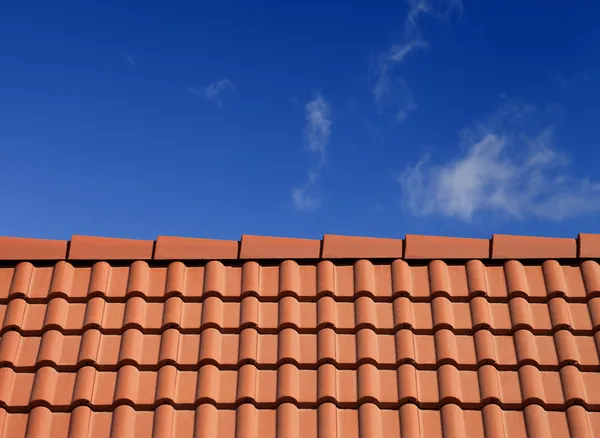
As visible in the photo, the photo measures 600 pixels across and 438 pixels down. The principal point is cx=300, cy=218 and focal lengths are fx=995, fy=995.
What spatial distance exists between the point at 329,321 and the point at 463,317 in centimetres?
99

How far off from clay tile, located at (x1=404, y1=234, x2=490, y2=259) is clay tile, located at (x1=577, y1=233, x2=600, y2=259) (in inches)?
28.5

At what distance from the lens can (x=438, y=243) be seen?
791 cm

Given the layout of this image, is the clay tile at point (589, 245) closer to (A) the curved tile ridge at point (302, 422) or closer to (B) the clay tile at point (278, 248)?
(A) the curved tile ridge at point (302, 422)

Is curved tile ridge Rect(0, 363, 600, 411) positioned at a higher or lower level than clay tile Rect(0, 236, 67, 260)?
lower

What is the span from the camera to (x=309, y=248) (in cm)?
788

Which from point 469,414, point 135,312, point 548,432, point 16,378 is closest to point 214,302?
point 135,312

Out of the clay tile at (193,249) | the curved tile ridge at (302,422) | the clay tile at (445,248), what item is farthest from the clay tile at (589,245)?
the clay tile at (193,249)

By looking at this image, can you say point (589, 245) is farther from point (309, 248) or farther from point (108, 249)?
point (108, 249)

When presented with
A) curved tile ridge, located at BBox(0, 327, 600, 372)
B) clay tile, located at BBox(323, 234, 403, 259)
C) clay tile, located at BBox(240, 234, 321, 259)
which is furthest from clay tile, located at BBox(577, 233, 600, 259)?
clay tile, located at BBox(240, 234, 321, 259)

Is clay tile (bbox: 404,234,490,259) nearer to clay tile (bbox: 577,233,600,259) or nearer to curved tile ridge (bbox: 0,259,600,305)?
curved tile ridge (bbox: 0,259,600,305)

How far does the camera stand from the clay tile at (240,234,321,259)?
7.85 m

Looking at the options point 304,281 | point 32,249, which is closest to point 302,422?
point 304,281

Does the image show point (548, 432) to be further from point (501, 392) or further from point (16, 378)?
point (16, 378)

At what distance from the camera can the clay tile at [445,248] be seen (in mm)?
7836
